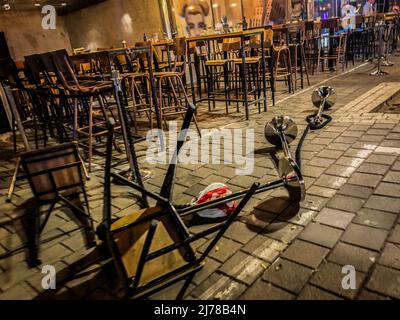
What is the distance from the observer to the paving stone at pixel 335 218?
6.39 feet

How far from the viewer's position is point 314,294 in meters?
1.46

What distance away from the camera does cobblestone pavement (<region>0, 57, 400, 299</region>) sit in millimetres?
1550

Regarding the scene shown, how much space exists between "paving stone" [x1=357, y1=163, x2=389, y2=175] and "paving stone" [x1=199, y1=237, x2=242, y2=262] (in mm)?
1413

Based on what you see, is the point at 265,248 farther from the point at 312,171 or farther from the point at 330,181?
the point at 312,171

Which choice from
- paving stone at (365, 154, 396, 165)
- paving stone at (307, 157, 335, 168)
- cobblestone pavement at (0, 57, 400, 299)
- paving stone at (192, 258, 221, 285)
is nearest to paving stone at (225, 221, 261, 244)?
cobblestone pavement at (0, 57, 400, 299)

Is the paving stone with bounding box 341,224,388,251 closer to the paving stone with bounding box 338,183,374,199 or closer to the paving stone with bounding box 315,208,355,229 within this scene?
the paving stone with bounding box 315,208,355,229

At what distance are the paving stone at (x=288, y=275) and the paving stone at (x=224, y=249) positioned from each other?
0.25 metres

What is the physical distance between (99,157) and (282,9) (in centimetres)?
951

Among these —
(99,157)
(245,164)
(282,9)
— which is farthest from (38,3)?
(245,164)

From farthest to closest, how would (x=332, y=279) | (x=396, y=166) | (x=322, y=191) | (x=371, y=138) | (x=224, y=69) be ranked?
1. (x=224, y=69)
2. (x=371, y=138)
3. (x=396, y=166)
4. (x=322, y=191)
5. (x=332, y=279)

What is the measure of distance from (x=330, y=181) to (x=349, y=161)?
468 mm

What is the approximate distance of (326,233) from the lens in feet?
6.17

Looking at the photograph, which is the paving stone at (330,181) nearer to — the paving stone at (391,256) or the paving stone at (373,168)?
the paving stone at (373,168)

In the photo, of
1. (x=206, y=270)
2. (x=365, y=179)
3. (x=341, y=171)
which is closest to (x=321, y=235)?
(x=206, y=270)
